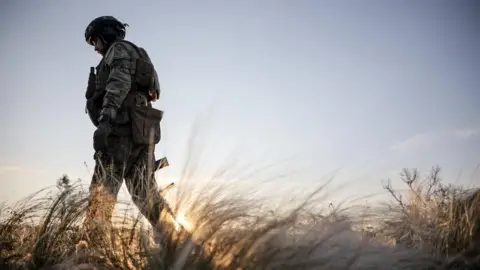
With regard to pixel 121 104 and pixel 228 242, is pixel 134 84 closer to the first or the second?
pixel 121 104

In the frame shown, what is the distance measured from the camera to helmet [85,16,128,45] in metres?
3.32

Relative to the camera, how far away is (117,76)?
3012 mm

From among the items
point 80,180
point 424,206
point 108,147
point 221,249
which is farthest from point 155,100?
point 424,206

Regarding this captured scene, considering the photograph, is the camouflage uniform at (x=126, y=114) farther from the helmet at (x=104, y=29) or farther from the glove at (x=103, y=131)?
the helmet at (x=104, y=29)

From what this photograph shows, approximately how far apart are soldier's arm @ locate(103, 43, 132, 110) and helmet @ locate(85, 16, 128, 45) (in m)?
0.27

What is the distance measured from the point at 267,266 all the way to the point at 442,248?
1102 mm

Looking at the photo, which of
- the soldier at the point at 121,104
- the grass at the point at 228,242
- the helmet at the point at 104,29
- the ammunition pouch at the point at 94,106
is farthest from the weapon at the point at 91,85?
the grass at the point at 228,242

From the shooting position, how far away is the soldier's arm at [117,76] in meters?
2.93

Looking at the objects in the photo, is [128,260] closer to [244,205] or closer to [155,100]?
[244,205]

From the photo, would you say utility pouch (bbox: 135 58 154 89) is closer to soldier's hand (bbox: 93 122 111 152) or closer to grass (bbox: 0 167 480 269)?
soldier's hand (bbox: 93 122 111 152)

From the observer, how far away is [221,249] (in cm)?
148

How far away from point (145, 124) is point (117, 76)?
483 mm

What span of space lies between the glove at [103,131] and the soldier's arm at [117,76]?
0.06m

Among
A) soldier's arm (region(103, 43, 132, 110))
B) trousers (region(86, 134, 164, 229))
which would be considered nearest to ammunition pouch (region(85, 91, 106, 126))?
soldier's arm (region(103, 43, 132, 110))
